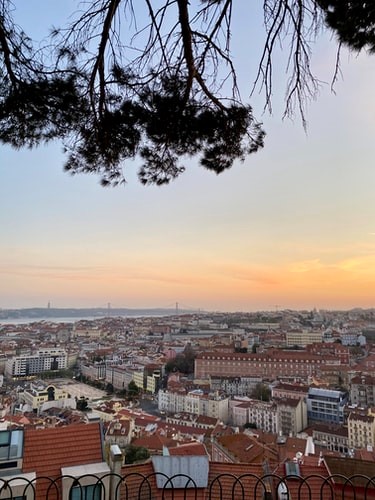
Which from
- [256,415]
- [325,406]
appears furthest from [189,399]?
[325,406]

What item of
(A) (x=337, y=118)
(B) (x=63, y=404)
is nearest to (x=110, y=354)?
(B) (x=63, y=404)

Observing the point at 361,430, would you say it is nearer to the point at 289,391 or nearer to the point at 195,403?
the point at 289,391

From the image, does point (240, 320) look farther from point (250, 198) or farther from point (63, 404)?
point (250, 198)

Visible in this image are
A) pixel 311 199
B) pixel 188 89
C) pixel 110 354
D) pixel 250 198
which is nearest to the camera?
pixel 188 89

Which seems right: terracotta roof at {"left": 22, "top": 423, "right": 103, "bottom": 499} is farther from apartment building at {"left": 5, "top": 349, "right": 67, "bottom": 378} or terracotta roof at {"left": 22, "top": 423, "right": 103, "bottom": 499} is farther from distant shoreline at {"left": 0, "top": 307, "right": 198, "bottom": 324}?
distant shoreline at {"left": 0, "top": 307, "right": 198, "bottom": 324}

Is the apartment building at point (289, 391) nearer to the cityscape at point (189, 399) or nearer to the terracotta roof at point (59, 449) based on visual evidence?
the cityscape at point (189, 399)

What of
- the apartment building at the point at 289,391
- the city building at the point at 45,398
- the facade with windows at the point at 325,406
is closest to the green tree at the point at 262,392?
the apartment building at the point at 289,391
